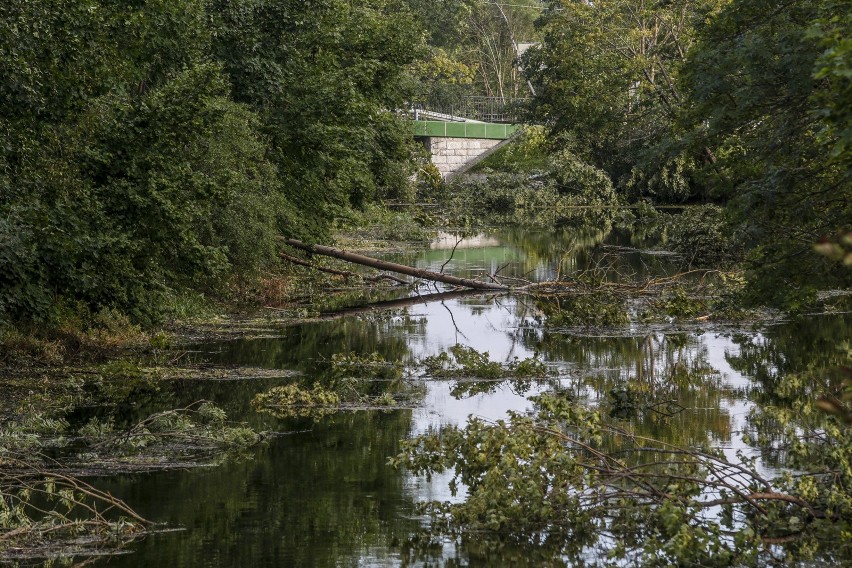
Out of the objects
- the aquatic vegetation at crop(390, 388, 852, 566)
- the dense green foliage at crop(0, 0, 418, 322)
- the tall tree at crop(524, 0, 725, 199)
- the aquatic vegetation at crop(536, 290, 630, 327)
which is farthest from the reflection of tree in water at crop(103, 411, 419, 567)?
the tall tree at crop(524, 0, 725, 199)

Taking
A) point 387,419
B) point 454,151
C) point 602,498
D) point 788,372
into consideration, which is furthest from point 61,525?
point 454,151

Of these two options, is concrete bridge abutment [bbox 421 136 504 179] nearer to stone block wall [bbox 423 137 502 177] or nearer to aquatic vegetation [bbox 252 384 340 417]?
stone block wall [bbox 423 137 502 177]

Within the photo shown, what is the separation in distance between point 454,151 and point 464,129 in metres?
1.50

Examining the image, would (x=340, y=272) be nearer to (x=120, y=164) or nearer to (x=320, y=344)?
(x=320, y=344)

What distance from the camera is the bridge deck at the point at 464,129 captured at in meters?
69.2

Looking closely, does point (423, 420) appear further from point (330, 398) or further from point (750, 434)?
point (750, 434)

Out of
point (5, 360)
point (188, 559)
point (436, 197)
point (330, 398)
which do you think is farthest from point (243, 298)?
point (436, 197)

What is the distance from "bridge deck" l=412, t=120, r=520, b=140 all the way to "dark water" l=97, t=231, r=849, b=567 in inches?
1656

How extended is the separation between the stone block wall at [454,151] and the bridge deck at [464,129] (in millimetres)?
454

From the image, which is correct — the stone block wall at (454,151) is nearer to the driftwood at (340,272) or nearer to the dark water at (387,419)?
the driftwood at (340,272)

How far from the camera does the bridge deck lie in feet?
227

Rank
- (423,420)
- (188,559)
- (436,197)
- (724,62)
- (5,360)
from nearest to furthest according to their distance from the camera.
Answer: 1. (188,559)
2. (423,420)
3. (5,360)
4. (724,62)
5. (436,197)

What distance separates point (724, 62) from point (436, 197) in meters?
47.8

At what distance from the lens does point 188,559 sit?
955cm
